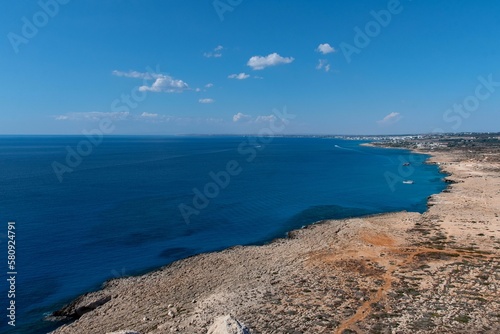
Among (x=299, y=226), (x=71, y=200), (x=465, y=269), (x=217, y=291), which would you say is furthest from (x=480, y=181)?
(x=71, y=200)

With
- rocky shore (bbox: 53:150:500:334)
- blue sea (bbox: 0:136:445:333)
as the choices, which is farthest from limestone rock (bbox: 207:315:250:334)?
blue sea (bbox: 0:136:445:333)

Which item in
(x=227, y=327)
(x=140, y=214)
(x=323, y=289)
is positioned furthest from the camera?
(x=140, y=214)

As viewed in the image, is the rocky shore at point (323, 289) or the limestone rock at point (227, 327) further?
the rocky shore at point (323, 289)

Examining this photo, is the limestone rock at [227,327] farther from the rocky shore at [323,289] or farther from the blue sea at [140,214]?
the blue sea at [140,214]

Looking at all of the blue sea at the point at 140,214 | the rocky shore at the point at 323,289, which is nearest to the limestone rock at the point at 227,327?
the rocky shore at the point at 323,289

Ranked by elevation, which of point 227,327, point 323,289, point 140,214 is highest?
point 227,327

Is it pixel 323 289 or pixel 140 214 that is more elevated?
pixel 323 289

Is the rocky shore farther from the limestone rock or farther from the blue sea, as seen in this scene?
the blue sea

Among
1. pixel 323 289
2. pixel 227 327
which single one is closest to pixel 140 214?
pixel 323 289

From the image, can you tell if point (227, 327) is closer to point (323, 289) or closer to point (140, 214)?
point (323, 289)

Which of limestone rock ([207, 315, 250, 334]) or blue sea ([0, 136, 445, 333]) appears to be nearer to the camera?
limestone rock ([207, 315, 250, 334])
